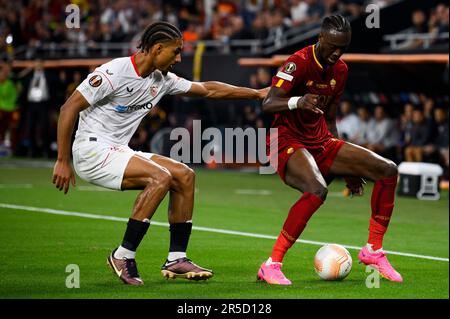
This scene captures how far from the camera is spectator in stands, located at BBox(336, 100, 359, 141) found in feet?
78.1

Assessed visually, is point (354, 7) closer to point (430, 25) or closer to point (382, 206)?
point (430, 25)

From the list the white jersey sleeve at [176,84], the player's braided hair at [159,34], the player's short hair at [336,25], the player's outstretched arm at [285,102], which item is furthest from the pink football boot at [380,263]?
the player's braided hair at [159,34]

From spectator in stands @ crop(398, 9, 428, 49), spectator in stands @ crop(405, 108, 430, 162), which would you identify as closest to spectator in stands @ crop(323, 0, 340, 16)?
spectator in stands @ crop(398, 9, 428, 49)

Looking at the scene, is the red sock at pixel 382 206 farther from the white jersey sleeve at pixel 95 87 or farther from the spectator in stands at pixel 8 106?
the spectator in stands at pixel 8 106

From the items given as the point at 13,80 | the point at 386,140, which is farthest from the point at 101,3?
the point at 386,140

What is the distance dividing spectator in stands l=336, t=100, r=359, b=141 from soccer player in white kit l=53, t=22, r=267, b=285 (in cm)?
1410

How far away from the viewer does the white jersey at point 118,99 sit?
944cm

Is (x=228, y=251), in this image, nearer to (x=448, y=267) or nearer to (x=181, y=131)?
(x=448, y=267)

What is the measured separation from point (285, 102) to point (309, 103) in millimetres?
333

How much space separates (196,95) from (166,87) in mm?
423

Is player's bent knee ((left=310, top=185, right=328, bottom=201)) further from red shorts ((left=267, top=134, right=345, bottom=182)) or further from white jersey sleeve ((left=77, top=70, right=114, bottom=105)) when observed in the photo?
white jersey sleeve ((left=77, top=70, right=114, bottom=105))

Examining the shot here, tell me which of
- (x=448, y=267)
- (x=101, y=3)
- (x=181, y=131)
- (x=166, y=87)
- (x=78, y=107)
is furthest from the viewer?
(x=101, y=3)

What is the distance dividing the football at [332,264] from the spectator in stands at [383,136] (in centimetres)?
1345

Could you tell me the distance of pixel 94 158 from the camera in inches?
379
